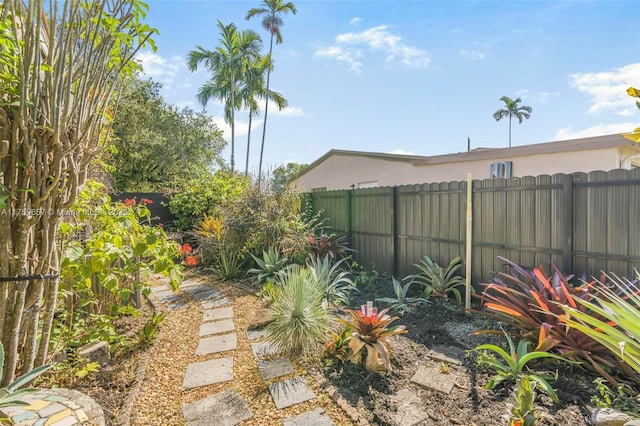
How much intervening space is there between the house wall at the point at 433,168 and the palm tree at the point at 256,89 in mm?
6304

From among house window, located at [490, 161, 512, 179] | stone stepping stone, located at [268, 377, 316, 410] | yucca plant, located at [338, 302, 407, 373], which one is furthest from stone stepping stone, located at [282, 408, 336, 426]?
house window, located at [490, 161, 512, 179]

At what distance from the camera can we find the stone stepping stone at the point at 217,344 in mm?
2723

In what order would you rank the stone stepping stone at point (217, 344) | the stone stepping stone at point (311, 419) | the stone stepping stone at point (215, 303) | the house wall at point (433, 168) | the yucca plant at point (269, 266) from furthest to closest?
the house wall at point (433, 168) < the yucca plant at point (269, 266) < the stone stepping stone at point (215, 303) < the stone stepping stone at point (217, 344) < the stone stepping stone at point (311, 419)

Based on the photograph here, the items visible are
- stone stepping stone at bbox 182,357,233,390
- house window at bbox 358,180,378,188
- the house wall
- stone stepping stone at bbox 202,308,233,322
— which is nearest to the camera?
stone stepping stone at bbox 182,357,233,390

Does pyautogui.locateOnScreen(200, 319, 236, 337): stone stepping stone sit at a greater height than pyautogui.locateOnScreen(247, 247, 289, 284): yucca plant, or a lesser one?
lesser

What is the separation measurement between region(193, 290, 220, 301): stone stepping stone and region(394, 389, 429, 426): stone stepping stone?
3023 mm

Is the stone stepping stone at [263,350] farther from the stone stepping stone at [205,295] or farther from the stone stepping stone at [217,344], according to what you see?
the stone stepping stone at [205,295]

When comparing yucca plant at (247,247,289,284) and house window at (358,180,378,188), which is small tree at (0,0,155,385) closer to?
yucca plant at (247,247,289,284)

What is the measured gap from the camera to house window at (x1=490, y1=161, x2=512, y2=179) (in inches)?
291

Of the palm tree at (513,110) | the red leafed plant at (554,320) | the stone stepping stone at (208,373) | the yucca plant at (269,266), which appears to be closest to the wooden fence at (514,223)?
the red leafed plant at (554,320)

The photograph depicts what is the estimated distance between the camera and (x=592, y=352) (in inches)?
87.7

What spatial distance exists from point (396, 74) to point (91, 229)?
7149 mm

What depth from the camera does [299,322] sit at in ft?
8.38

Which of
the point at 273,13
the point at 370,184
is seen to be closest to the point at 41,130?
the point at 370,184
